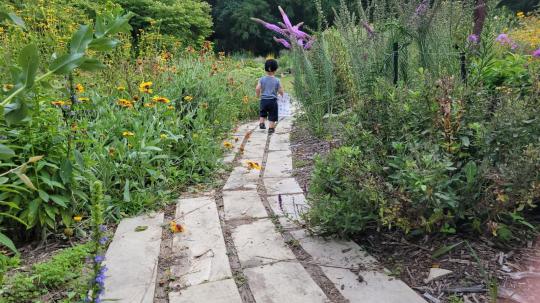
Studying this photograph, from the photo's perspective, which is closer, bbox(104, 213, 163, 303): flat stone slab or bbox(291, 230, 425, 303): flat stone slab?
bbox(291, 230, 425, 303): flat stone slab

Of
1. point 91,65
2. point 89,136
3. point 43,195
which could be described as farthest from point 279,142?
point 91,65

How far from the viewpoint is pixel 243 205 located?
9.29ft

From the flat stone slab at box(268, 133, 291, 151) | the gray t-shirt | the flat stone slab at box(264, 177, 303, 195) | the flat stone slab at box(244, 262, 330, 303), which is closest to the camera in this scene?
the flat stone slab at box(244, 262, 330, 303)

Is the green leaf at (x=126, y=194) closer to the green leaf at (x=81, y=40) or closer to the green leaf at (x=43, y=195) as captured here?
the green leaf at (x=43, y=195)

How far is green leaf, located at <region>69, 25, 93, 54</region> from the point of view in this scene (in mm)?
895

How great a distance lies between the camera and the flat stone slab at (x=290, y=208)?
2435 mm

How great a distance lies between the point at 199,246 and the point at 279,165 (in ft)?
5.42

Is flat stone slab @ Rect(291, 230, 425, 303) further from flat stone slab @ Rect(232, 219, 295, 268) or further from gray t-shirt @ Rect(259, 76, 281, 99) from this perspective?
gray t-shirt @ Rect(259, 76, 281, 99)

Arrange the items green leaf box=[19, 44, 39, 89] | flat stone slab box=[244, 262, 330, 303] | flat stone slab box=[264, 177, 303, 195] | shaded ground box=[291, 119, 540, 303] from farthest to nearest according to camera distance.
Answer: flat stone slab box=[264, 177, 303, 195] < flat stone slab box=[244, 262, 330, 303] < shaded ground box=[291, 119, 540, 303] < green leaf box=[19, 44, 39, 89]

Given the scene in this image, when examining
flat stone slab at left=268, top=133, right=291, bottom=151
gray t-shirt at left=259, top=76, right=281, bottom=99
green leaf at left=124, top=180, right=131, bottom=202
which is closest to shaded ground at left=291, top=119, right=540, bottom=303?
green leaf at left=124, top=180, right=131, bottom=202

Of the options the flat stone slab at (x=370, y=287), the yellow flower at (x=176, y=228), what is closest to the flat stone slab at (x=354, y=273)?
the flat stone slab at (x=370, y=287)

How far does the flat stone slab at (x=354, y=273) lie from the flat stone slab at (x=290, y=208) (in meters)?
0.13

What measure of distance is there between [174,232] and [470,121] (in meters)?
1.71

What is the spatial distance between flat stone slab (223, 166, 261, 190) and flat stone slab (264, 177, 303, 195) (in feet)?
0.36
